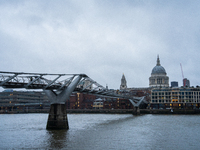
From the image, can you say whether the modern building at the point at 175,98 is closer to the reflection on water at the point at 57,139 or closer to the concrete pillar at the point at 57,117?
the concrete pillar at the point at 57,117

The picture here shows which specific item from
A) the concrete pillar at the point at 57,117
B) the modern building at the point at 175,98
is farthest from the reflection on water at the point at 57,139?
the modern building at the point at 175,98

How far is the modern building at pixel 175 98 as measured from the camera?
166 m

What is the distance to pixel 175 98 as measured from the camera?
6703 inches

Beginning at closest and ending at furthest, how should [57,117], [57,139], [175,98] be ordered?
[57,139] → [57,117] → [175,98]

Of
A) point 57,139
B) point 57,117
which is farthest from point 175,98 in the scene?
point 57,139

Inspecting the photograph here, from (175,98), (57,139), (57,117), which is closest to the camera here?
(57,139)

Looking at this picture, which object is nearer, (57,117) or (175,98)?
(57,117)

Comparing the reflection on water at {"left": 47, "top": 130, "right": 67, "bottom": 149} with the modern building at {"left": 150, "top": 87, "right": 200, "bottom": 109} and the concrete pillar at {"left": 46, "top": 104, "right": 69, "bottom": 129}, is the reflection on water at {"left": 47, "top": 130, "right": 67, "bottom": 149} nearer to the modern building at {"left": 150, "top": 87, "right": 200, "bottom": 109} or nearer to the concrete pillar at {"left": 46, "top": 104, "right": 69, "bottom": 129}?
the concrete pillar at {"left": 46, "top": 104, "right": 69, "bottom": 129}

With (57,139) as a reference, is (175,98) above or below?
above

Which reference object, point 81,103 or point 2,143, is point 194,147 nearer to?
point 2,143

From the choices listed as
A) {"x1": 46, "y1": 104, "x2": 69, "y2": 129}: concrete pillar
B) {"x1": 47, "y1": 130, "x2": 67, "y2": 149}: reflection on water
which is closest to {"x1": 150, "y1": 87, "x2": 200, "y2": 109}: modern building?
{"x1": 46, "y1": 104, "x2": 69, "y2": 129}: concrete pillar

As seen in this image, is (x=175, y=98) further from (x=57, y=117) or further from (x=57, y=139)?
(x=57, y=139)

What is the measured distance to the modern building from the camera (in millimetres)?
166275

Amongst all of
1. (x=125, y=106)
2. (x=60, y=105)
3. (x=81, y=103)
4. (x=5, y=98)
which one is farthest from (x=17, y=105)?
(x=60, y=105)
